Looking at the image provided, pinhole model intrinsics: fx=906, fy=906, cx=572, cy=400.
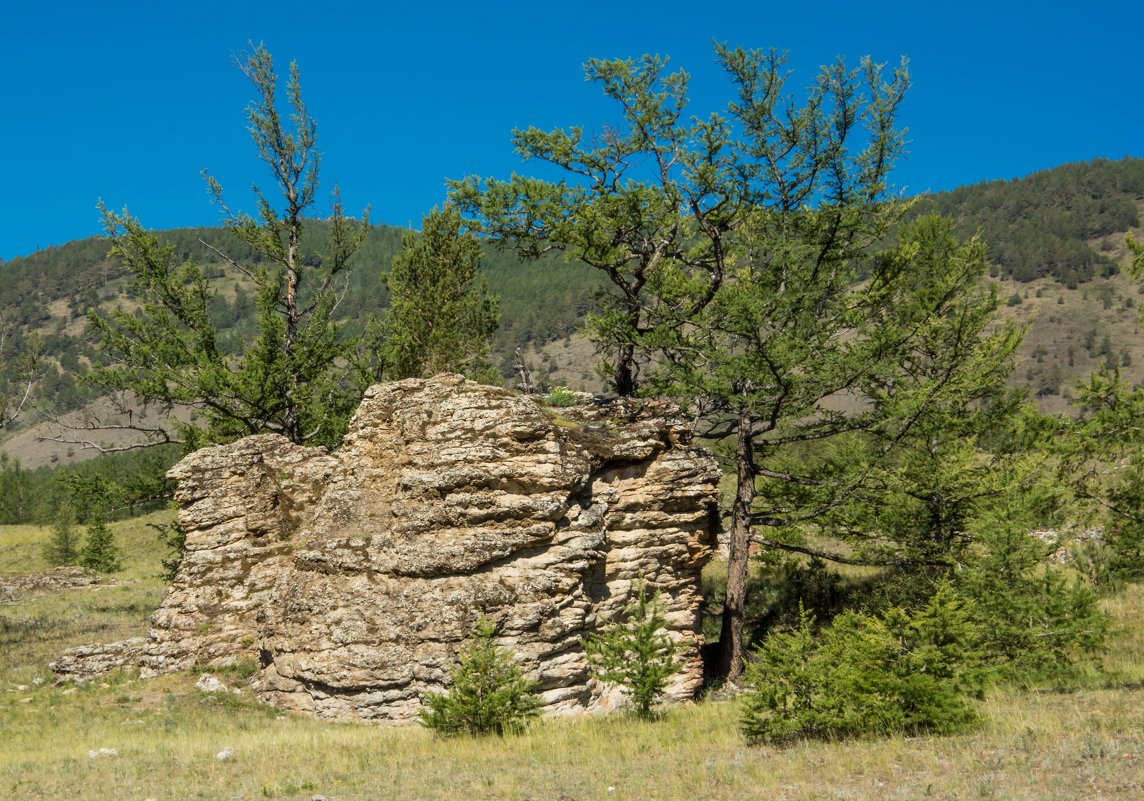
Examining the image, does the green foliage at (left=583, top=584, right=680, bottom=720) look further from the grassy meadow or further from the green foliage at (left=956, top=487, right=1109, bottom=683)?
the green foliage at (left=956, top=487, right=1109, bottom=683)

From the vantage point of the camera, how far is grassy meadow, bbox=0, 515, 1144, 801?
10.5m

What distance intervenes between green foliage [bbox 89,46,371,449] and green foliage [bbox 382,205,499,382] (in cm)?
159

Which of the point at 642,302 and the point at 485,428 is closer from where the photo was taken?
the point at 485,428

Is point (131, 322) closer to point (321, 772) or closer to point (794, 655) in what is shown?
point (321, 772)

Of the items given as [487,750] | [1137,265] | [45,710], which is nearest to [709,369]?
[1137,265]

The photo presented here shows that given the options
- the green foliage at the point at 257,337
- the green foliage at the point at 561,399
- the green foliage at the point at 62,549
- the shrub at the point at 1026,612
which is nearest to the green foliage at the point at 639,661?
the shrub at the point at 1026,612

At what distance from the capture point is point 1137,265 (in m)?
15.7

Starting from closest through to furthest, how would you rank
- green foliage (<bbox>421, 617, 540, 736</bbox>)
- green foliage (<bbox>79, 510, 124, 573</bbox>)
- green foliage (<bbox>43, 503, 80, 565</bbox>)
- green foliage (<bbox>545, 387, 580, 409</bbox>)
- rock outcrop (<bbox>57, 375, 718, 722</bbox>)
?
green foliage (<bbox>421, 617, 540, 736</bbox>)
rock outcrop (<bbox>57, 375, 718, 722</bbox>)
green foliage (<bbox>545, 387, 580, 409</bbox>)
green foliage (<bbox>79, 510, 124, 573</bbox>)
green foliage (<bbox>43, 503, 80, 565</bbox>)

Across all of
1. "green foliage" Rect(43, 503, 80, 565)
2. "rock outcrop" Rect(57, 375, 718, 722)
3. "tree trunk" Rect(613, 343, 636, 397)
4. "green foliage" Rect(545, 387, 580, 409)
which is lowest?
"green foliage" Rect(43, 503, 80, 565)

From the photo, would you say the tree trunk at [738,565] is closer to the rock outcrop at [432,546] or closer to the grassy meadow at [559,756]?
the rock outcrop at [432,546]

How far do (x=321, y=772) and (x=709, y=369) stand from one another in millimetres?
12540

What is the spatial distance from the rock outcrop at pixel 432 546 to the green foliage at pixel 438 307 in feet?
29.7

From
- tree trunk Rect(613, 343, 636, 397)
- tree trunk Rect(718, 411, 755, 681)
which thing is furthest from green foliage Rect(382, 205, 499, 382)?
tree trunk Rect(718, 411, 755, 681)

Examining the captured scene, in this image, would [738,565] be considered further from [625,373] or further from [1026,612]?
[1026,612]
